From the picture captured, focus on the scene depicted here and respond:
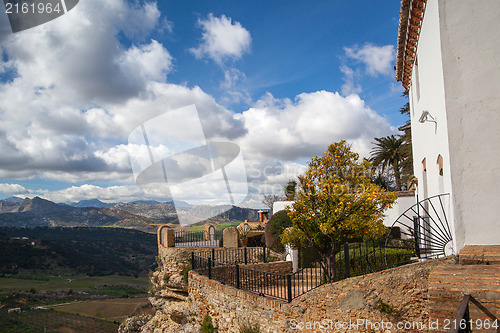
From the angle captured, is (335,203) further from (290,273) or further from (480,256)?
(290,273)

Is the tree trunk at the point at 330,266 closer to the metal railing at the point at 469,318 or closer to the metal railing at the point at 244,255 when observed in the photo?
the metal railing at the point at 469,318

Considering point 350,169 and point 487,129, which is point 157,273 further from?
point 487,129

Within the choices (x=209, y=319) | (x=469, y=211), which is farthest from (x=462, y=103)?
(x=209, y=319)

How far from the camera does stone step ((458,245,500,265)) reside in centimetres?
554

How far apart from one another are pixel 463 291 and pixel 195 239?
17663 mm

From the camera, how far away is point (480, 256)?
5.65 metres

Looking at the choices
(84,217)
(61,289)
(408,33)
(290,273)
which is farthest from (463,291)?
(84,217)

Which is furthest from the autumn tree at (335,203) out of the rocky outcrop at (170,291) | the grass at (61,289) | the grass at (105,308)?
the grass at (105,308)

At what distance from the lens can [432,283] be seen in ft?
16.3

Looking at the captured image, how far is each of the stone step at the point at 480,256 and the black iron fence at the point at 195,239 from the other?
15222 mm

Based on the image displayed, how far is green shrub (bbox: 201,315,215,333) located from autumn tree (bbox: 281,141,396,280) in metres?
3.93

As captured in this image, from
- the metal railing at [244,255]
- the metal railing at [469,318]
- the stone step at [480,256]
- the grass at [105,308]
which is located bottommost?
the grass at [105,308]

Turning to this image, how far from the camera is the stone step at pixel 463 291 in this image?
4.40 metres

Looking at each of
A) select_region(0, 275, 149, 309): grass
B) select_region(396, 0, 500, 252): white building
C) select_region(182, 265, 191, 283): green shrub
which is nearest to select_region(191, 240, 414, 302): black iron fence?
select_region(182, 265, 191, 283): green shrub
